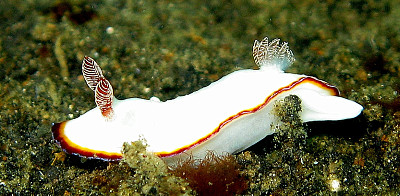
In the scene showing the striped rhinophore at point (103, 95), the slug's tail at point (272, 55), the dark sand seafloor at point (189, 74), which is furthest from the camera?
the slug's tail at point (272, 55)

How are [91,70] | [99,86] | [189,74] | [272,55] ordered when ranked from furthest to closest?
1. [189,74]
2. [272,55]
3. [91,70]
4. [99,86]

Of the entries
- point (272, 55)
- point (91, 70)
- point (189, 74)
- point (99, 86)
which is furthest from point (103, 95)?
point (189, 74)

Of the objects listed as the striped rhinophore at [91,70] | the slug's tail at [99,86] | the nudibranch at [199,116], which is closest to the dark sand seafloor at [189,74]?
the nudibranch at [199,116]

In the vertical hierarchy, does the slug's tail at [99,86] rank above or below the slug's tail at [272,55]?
below

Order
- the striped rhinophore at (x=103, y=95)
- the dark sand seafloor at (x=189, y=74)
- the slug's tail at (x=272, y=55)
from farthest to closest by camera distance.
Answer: the slug's tail at (x=272, y=55)
the dark sand seafloor at (x=189, y=74)
the striped rhinophore at (x=103, y=95)

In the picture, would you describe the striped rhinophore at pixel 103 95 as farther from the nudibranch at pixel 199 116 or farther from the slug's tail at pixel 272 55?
the slug's tail at pixel 272 55

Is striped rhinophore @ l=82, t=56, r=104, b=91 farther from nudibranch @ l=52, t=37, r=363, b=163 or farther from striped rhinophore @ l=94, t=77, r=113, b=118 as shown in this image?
striped rhinophore @ l=94, t=77, r=113, b=118

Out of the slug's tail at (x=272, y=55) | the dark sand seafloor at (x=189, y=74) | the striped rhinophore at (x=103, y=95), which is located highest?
the slug's tail at (x=272, y=55)

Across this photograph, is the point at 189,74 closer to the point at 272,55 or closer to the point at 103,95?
the point at 272,55
